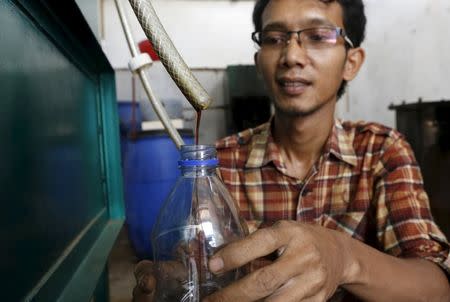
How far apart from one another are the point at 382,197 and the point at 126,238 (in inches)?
46.9

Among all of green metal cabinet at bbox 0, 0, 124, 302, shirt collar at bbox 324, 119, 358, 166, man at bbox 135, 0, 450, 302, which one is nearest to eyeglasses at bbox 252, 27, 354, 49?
man at bbox 135, 0, 450, 302

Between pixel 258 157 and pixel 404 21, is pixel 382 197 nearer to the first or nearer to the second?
pixel 258 157

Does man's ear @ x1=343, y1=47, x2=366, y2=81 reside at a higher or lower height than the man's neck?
higher

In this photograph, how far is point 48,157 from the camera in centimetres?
58

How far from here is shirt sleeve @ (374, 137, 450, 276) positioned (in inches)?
29.9

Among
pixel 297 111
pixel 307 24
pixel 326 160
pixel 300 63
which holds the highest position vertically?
pixel 307 24

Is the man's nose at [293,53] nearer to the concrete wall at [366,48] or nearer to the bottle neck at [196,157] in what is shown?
the concrete wall at [366,48]

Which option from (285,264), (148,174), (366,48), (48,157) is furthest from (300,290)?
(148,174)

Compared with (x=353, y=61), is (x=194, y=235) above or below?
below

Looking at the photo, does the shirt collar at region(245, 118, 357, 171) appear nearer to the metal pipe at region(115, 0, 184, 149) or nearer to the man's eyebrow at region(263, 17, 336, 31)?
the man's eyebrow at region(263, 17, 336, 31)

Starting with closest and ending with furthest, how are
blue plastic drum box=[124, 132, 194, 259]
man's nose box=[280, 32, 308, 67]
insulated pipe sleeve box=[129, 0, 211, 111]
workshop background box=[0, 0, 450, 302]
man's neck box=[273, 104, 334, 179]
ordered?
1. insulated pipe sleeve box=[129, 0, 211, 111]
2. workshop background box=[0, 0, 450, 302]
3. man's nose box=[280, 32, 308, 67]
4. man's neck box=[273, 104, 334, 179]
5. blue plastic drum box=[124, 132, 194, 259]

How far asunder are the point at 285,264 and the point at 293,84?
59 cm

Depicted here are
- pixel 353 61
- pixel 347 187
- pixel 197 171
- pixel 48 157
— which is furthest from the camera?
pixel 353 61

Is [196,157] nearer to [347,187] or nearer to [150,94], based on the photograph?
[150,94]
